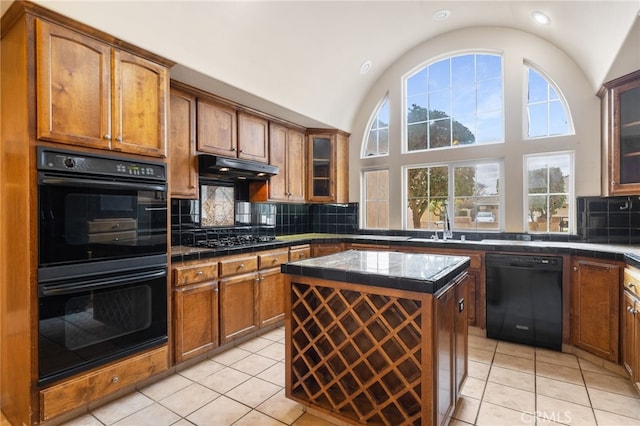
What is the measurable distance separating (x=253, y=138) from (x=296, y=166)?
82cm

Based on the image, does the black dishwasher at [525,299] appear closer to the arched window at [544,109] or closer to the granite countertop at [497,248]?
the granite countertop at [497,248]

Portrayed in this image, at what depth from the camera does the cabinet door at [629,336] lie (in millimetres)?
2246

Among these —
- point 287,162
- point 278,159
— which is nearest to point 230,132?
point 278,159

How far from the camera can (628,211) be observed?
3.19m

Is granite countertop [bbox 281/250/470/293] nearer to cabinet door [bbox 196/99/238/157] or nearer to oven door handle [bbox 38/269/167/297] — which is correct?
oven door handle [bbox 38/269/167/297]

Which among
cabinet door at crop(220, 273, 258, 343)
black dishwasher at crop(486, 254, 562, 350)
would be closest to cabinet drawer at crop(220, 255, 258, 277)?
cabinet door at crop(220, 273, 258, 343)

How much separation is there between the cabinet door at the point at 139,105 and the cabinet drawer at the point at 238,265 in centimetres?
108

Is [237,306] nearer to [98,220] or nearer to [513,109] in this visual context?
[98,220]

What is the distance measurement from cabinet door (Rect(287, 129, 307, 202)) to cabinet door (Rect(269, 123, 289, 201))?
0.23ft

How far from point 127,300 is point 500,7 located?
438cm

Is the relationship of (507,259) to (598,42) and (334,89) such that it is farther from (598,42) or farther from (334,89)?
(334,89)

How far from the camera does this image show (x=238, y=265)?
10.1ft

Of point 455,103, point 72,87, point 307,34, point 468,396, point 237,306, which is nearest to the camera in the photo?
point 72,87

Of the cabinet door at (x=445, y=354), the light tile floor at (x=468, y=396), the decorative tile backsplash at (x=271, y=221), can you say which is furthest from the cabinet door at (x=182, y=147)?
the cabinet door at (x=445, y=354)
